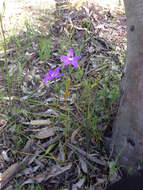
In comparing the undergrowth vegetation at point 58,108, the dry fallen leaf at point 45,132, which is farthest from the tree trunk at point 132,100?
the dry fallen leaf at point 45,132

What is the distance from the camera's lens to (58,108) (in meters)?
1.52

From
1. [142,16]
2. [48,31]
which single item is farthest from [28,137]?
[48,31]

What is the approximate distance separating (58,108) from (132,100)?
579mm

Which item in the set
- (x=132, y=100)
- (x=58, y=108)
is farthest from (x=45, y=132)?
(x=132, y=100)

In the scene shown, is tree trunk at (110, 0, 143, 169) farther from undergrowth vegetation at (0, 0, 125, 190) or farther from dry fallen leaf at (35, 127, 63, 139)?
dry fallen leaf at (35, 127, 63, 139)

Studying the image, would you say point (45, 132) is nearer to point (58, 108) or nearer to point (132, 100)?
point (58, 108)

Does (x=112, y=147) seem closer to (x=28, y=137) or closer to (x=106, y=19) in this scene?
(x=28, y=137)

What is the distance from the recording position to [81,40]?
2084mm

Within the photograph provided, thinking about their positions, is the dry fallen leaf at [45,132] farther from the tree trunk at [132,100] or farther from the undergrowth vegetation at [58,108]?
the tree trunk at [132,100]

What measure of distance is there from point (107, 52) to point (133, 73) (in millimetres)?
977

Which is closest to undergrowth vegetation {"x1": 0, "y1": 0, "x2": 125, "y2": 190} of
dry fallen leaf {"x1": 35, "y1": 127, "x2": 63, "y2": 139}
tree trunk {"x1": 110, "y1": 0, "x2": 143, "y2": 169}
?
dry fallen leaf {"x1": 35, "y1": 127, "x2": 63, "y2": 139}

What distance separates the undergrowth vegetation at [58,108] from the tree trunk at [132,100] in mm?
129

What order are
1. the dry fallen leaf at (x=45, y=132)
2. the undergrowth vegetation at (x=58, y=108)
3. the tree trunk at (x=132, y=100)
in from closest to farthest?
1. the tree trunk at (x=132, y=100)
2. the undergrowth vegetation at (x=58, y=108)
3. the dry fallen leaf at (x=45, y=132)

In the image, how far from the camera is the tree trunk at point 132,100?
39.7 inches
